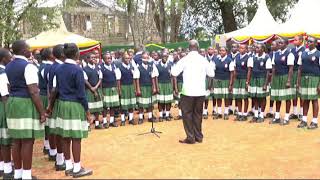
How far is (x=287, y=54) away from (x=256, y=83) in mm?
1186

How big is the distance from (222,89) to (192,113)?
2.89 meters

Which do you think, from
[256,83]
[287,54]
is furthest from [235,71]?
[287,54]

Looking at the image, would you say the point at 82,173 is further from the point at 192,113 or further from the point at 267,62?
the point at 267,62

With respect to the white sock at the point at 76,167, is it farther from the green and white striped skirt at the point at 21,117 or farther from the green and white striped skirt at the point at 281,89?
the green and white striped skirt at the point at 281,89

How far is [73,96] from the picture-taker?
22.0ft

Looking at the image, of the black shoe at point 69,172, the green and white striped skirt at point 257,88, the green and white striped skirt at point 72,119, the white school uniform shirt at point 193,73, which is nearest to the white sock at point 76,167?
the black shoe at point 69,172

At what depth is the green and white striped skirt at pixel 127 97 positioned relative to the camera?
11.7 meters

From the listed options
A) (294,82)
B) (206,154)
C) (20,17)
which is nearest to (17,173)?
(206,154)

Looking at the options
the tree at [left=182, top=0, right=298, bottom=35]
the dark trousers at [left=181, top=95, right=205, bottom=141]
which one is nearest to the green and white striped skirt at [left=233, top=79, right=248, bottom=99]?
the dark trousers at [left=181, top=95, right=205, bottom=141]

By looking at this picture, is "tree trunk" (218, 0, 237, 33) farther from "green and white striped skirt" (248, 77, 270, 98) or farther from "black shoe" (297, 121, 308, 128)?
"black shoe" (297, 121, 308, 128)

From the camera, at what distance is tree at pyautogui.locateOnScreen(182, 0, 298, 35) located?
2794 centimetres

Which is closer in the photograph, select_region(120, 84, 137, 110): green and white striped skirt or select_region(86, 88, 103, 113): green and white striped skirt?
select_region(86, 88, 103, 113): green and white striped skirt

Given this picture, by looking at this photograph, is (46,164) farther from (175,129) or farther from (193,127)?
(175,129)

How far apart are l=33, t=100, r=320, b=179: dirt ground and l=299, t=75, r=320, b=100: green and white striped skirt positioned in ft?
2.61
